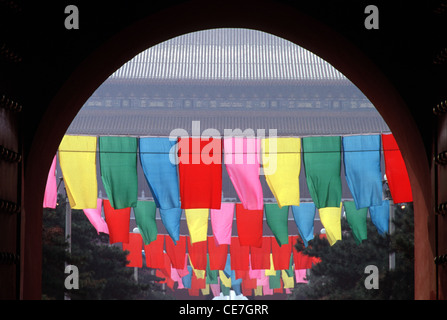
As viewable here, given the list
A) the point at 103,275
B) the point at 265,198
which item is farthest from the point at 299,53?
the point at 103,275

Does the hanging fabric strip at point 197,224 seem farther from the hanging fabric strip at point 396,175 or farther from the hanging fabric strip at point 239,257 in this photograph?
the hanging fabric strip at point 239,257

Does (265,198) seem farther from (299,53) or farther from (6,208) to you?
(6,208)

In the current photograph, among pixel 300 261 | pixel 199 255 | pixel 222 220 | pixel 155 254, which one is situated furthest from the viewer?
pixel 300 261

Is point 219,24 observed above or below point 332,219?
above

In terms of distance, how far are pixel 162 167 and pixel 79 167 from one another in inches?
61.2

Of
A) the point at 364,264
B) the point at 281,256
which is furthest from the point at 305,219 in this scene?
the point at 281,256

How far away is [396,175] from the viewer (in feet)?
47.4

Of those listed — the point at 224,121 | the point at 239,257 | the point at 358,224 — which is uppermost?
the point at 224,121

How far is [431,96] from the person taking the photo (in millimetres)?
5793

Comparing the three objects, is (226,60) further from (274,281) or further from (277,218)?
(277,218)

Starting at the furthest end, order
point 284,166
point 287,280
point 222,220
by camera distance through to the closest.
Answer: point 287,280 → point 222,220 → point 284,166

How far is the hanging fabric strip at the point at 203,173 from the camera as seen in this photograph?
48.2ft

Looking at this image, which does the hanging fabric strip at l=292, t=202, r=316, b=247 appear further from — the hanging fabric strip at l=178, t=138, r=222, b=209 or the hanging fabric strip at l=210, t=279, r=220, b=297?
the hanging fabric strip at l=210, t=279, r=220, b=297
